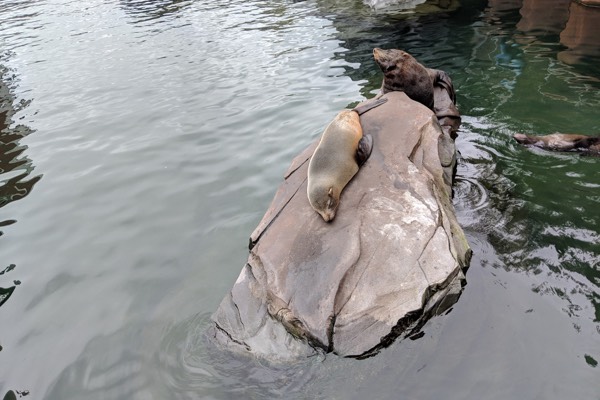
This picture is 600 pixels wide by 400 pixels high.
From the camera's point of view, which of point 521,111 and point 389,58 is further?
point 521,111

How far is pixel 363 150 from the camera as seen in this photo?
595cm

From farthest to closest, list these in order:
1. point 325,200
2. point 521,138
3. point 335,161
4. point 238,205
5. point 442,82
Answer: point 442,82 < point 521,138 < point 238,205 < point 335,161 < point 325,200

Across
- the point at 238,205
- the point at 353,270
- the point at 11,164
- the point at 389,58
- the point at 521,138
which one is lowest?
the point at 238,205

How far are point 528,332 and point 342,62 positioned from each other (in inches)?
413

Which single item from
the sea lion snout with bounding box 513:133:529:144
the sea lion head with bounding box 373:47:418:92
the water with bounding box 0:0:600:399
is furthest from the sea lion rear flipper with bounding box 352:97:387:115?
the sea lion snout with bounding box 513:133:529:144

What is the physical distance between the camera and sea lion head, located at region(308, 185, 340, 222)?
16.7 ft

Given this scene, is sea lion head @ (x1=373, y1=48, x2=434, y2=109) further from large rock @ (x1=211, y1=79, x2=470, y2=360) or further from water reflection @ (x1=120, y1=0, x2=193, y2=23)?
water reflection @ (x1=120, y1=0, x2=193, y2=23)

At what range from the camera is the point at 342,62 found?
1359cm

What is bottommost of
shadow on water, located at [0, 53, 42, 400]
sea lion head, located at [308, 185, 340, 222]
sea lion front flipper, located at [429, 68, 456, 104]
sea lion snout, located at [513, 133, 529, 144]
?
sea lion snout, located at [513, 133, 529, 144]

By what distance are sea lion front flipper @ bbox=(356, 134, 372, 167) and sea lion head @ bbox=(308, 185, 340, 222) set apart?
840 mm

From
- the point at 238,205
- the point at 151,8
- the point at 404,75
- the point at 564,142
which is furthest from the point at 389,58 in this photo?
the point at 151,8

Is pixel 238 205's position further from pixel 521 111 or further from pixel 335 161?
pixel 521 111

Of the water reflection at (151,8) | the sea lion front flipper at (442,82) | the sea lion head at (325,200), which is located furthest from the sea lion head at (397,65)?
the water reflection at (151,8)

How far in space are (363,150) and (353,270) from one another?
6.24ft
